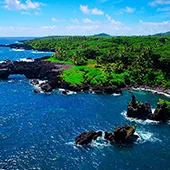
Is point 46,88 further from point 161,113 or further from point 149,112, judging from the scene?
point 161,113

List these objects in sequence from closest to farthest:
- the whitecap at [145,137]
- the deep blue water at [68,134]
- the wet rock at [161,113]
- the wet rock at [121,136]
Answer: the deep blue water at [68,134], the wet rock at [121,136], the whitecap at [145,137], the wet rock at [161,113]

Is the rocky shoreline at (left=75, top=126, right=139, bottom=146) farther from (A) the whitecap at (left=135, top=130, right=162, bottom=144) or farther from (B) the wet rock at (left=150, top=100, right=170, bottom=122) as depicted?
(B) the wet rock at (left=150, top=100, right=170, bottom=122)

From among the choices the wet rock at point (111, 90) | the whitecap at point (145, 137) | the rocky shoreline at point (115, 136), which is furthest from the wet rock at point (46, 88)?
the whitecap at point (145, 137)

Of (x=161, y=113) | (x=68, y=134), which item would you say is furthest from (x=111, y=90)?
(x=68, y=134)

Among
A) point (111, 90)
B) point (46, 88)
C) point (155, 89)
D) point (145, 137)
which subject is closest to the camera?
point (145, 137)

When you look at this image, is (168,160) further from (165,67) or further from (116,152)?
(165,67)

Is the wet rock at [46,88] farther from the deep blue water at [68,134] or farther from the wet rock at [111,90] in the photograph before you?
the wet rock at [111,90]

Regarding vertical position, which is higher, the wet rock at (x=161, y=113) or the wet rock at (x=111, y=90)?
the wet rock at (x=161, y=113)
